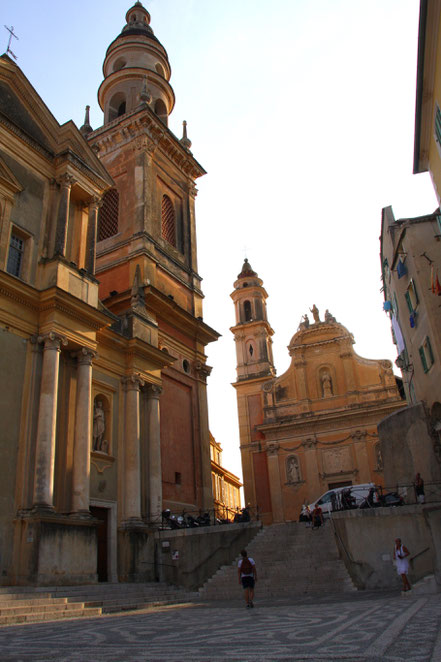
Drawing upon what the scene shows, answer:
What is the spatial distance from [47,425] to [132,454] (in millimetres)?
4352

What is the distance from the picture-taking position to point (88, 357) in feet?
54.8

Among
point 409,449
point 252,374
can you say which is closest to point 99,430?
point 409,449

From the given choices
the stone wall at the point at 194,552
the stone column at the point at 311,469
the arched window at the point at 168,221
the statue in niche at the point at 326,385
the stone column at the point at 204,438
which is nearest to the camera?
the stone wall at the point at 194,552

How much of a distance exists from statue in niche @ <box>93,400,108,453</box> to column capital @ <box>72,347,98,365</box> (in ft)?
6.69

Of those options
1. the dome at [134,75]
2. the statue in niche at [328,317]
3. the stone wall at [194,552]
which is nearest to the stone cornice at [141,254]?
the dome at [134,75]

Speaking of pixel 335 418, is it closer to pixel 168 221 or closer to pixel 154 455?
pixel 168 221

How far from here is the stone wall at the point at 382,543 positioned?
49.1 feet

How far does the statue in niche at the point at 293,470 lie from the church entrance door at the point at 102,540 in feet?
80.4

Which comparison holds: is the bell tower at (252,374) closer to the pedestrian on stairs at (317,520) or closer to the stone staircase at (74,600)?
the pedestrian on stairs at (317,520)

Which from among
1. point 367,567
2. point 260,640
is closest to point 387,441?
point 367,567

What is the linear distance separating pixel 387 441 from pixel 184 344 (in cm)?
1007

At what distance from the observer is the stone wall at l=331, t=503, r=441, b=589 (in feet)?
49.1

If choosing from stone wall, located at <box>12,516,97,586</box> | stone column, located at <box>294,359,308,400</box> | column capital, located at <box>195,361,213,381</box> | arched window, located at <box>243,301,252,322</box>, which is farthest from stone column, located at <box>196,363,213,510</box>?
arched window, located at <box>243,301,252,322</box>

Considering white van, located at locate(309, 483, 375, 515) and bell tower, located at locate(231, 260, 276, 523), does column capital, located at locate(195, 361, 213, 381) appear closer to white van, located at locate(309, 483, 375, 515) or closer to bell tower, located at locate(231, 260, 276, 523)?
white van, located at locate(309, 483, 375, 515)
